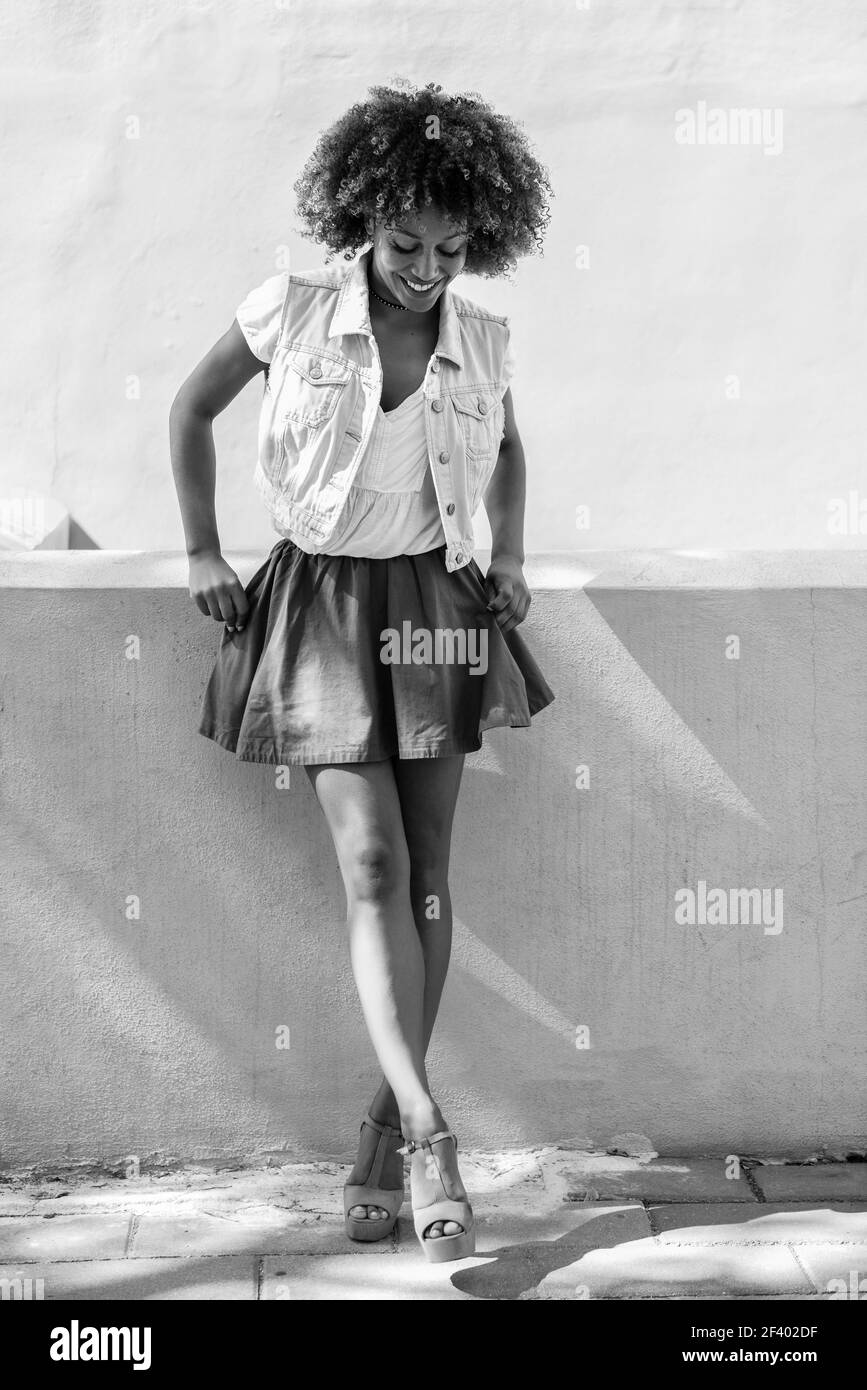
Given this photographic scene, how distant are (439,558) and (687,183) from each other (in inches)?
123

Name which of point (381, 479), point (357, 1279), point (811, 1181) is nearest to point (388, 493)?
point (381, 479)

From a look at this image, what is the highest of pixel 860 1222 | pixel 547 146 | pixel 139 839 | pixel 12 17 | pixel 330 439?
pixel 12 17

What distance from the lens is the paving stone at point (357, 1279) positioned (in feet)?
7.11

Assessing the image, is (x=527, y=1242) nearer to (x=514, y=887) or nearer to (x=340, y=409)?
(x=514, y=887)

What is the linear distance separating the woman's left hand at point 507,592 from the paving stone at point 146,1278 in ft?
3.70

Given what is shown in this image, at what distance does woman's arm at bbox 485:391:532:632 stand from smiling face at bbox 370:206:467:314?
0.91 ft

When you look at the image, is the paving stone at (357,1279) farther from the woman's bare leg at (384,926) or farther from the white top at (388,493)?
the white top at (388,493)

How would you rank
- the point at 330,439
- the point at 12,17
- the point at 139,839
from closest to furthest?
the point at 330,439, the point at 139,839, the point at 12,17

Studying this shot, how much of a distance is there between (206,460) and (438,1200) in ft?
4.03

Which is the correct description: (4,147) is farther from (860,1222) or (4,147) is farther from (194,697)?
(860,1222)

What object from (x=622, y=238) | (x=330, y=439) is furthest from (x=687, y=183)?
(x=330, y=439)

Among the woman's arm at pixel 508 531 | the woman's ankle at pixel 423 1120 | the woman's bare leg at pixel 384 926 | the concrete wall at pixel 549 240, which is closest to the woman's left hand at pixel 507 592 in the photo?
the woman's arm at pixel 508 531

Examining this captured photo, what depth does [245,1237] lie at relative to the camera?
2389 mm

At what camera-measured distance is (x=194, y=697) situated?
2.58 m
